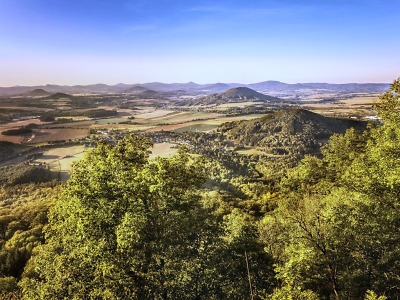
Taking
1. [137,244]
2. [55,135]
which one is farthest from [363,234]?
[55,135]

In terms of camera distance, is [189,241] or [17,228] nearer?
[189,241]

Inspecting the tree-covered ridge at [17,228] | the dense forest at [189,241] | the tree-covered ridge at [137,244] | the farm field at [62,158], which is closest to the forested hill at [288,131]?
the farm field at [62,158]

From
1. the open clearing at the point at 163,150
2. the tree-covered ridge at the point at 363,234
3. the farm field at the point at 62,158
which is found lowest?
the farm field at the point at 62,158

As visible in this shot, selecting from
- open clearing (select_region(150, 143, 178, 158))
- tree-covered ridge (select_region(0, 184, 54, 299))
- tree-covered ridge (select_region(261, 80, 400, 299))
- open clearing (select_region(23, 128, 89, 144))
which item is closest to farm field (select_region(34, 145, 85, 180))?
tree-covered ridge (select_region(0, 184, 54, 299))

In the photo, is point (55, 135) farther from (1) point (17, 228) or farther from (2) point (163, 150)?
(1) point (17, 228)

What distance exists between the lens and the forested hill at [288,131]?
10600 cm

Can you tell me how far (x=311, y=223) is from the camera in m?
21.0

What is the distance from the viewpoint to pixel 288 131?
395 feet

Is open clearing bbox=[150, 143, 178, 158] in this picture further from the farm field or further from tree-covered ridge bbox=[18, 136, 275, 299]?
tree-covered ridge bbox=[18, 136, 275, 299]

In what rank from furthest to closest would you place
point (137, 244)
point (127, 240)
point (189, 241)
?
point (189, 241) < point (137, 244) < point (127, 240)

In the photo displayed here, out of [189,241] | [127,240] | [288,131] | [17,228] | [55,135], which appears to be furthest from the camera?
[288,131]

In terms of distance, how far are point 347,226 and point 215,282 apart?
31.0 ft

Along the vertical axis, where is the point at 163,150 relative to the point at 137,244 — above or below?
below

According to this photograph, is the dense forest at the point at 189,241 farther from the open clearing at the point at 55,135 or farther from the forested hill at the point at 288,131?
the open clearing at the point at 55,135
